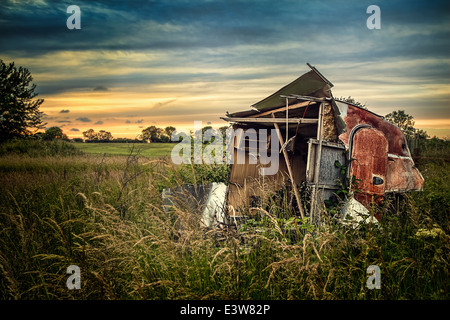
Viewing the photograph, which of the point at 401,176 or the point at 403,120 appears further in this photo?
the point at 403,120

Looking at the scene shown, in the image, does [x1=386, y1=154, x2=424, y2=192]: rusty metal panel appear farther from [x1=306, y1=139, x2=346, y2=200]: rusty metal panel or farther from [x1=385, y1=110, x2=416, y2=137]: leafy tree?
[x1=385, y1=110, x2=416, y2=137]: leafy tree

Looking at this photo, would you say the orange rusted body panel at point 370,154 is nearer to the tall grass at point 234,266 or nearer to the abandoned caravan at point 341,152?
the abandoned caravan at point 341,152

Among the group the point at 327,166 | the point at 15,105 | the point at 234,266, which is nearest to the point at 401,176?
the point at 327,166

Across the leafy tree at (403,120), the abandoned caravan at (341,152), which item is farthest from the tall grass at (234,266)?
the leafy tree at (403,120)

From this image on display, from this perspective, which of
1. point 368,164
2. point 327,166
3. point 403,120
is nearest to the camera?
point 327,166

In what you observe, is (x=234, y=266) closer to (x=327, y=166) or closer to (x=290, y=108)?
(x=327, y=166)

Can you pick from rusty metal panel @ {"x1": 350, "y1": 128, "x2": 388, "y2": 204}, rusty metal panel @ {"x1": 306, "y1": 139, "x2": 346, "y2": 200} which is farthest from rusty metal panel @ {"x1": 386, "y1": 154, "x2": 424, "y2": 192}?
rusty metal panel @ {"x1": 306, "y1": 139, "x2": 346, "y2": 200}

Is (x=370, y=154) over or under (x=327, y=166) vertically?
over

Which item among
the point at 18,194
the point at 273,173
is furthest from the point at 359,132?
the point at 18,194

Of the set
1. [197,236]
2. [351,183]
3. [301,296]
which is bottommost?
[301,296]

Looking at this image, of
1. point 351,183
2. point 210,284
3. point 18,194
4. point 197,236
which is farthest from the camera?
point 18,194

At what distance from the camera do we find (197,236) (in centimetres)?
316
